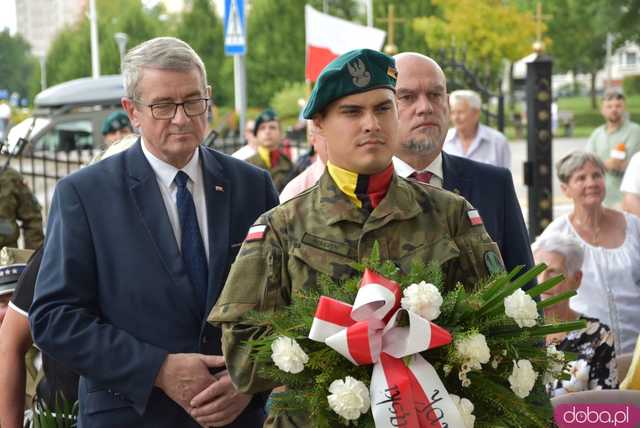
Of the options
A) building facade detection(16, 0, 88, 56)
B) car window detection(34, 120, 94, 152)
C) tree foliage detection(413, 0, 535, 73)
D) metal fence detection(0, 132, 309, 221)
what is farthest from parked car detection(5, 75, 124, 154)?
building facade detection(16, 0, 88, 56)

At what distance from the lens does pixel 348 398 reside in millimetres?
2510

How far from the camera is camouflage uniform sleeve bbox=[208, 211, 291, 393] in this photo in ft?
9.16

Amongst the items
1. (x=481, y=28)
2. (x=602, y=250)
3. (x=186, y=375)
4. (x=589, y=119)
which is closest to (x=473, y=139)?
(x=602, y=250)

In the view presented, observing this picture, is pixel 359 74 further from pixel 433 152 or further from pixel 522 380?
pixel 433 152

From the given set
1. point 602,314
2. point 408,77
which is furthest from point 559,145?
point 408,77

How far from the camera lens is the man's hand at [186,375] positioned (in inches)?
133

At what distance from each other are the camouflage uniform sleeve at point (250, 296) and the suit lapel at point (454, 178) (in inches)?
44.9

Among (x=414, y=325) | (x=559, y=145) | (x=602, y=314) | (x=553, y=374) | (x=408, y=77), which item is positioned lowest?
(x=559, y=145)

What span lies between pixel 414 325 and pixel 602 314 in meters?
4.02

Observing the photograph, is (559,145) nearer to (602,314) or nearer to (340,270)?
(602,314)

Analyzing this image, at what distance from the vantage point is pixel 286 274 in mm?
2861

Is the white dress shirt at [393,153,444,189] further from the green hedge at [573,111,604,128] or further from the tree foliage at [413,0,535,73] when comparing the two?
the green hedge at [573,111,604,128]

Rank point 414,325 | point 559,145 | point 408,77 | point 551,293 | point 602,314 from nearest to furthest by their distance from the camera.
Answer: point 414,325 < point 408,77 < point 551,293 < point 602,314 < point 559,145

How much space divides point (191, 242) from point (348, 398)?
121cm
